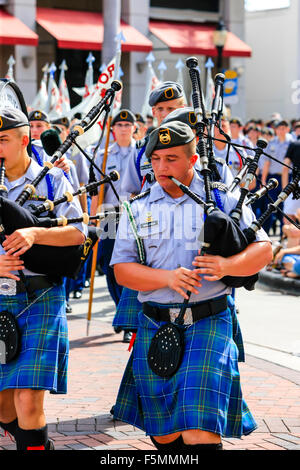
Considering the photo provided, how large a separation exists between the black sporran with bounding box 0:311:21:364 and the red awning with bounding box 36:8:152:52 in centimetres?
2029

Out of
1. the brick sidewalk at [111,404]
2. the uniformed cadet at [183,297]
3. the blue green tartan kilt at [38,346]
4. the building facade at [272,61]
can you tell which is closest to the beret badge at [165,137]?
the uniformed cadet at [183,297]

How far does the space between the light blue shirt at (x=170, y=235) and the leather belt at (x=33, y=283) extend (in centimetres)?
44

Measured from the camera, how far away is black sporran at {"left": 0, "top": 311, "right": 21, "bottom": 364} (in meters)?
4.45

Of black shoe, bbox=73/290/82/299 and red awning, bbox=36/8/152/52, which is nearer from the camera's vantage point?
black shoe, bbox=73/290/82/299

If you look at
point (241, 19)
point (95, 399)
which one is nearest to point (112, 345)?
point (95, 399)

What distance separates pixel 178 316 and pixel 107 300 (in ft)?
21.5

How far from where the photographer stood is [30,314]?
178 inches

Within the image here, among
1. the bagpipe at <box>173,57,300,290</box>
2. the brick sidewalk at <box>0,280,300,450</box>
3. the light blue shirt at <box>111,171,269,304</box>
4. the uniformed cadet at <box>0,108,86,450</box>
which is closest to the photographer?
the bagpipe at <box>173,57,300,290</box>

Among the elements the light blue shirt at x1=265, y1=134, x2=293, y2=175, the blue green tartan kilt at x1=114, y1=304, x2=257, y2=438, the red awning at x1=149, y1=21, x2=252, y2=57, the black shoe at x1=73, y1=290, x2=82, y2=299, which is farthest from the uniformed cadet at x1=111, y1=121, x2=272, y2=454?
the red awning at x1=149, y1=21, x2=252, y2=57

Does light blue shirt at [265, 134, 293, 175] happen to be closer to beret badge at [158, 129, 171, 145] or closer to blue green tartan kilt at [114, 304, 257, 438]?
blue green tartan kilt at [114, 304, 257, 438]

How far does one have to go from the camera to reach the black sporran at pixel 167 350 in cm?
408

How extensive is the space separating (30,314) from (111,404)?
183 centimetres

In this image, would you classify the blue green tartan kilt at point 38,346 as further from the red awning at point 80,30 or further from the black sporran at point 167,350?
the red awning at point 80,30
